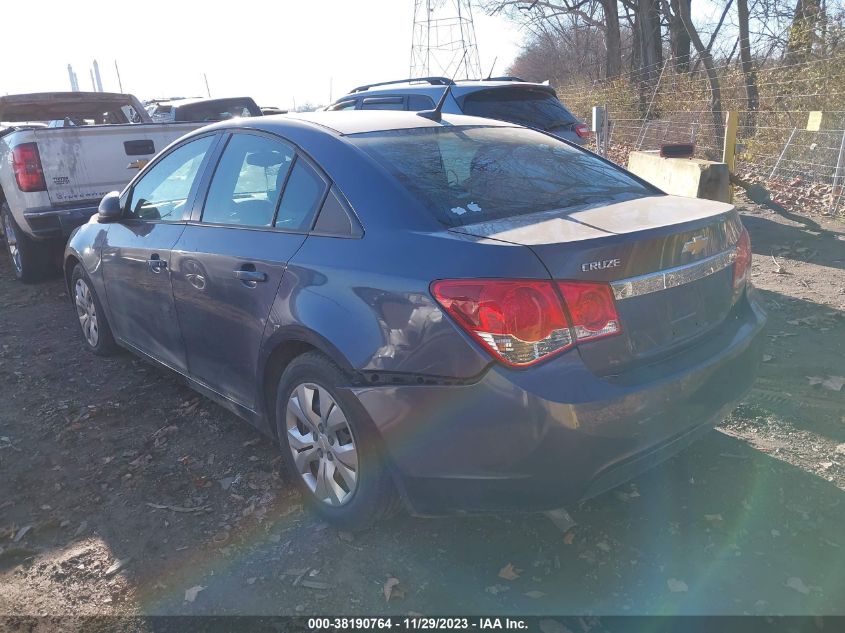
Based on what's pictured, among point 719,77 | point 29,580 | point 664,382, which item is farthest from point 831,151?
point 29,580

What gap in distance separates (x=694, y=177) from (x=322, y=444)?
5779mm

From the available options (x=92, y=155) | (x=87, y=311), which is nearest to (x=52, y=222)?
(x=92, y=155)

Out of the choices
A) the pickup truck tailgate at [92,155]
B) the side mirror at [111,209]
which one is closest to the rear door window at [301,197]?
the side mirror at [111,209]

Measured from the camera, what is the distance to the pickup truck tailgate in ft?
21.6

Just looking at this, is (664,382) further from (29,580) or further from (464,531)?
(29,580)

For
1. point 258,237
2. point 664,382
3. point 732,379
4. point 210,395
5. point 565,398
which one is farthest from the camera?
point 210,395

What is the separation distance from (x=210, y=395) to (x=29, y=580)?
3.84 ft

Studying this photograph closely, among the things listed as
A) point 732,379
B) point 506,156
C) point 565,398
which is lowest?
point 732,379

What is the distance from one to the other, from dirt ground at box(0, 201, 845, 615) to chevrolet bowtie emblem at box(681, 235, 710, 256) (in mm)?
1116

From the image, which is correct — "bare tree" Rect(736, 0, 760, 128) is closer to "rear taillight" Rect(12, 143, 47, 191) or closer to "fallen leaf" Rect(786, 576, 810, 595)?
"rear taillight" Rect(12, 143, 47, 191)

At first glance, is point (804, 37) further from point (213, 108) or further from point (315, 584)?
point (315, 584)

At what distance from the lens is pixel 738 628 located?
231cm

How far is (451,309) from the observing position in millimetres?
2293

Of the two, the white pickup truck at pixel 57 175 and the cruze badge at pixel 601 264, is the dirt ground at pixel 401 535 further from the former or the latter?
the white pickup truck at pixel 57 175
